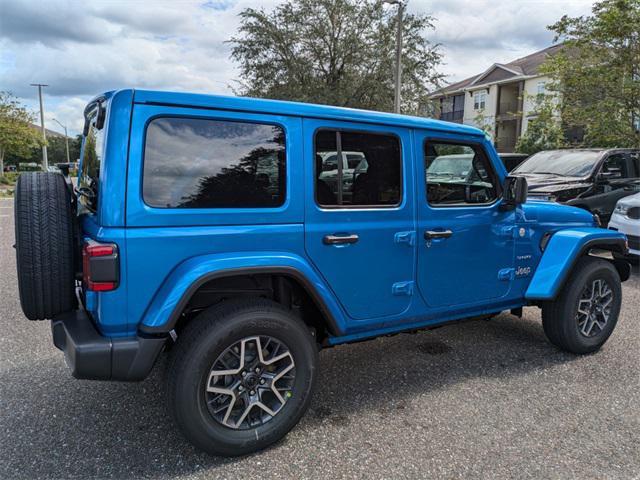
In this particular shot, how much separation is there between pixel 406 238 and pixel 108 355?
1.84 m

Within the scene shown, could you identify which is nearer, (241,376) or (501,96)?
(241,376)

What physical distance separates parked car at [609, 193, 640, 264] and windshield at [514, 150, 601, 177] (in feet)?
4.60

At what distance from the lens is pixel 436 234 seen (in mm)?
3180

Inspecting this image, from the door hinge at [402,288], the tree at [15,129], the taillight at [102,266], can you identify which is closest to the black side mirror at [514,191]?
the door hinge at [402,288]

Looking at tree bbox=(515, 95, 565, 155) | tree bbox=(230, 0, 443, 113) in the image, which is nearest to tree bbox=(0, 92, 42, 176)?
tree bbox=(230, 0, 443, 113)

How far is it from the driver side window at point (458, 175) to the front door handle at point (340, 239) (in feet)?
2.20

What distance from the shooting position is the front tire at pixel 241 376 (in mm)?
2420

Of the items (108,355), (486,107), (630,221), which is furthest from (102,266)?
(486,107)

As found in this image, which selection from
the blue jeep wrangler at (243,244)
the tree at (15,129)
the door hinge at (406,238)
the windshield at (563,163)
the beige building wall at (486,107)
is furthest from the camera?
the beige building wall at (486,107)

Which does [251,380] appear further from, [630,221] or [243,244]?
[630,221]

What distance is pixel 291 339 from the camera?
8.76 feet

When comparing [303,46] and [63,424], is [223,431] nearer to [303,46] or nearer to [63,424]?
[63,424]

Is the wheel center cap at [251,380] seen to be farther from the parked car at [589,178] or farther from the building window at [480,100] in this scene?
the building window at [480,100]

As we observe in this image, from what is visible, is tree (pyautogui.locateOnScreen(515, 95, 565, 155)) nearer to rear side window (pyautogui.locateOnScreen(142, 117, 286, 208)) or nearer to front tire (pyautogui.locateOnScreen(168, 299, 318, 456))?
rear side window (pyautogui.locateOnScreen(142, 117, 286, 208))
